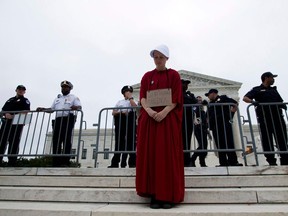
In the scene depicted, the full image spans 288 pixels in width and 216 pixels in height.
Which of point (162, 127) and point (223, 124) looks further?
point (223, 124)

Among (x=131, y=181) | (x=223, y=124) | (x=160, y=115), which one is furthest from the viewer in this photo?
(x=223, y=124)

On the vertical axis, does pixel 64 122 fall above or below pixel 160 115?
above

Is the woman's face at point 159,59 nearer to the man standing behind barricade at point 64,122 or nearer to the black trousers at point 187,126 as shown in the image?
the black trousers at point 187,126

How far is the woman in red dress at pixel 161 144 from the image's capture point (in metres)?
2.77

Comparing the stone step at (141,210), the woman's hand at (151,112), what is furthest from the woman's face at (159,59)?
the stone step at (141,210)

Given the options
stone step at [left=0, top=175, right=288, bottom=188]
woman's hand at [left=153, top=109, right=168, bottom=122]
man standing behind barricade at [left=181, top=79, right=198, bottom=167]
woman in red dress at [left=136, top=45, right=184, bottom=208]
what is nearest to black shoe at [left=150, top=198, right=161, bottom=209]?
woman in red dress at [left=136, top=45, right=184, bottom=208]

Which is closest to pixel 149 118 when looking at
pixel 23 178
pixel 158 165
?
pixel 158 165

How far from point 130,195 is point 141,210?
1.71 ft

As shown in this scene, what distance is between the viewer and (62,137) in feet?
17.6

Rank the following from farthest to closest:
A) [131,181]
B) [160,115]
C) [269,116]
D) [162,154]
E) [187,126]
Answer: [187,126]
[269,116]
[131,181]
[160,115]
[162,154]

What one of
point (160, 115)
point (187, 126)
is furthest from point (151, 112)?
point (187, 126)

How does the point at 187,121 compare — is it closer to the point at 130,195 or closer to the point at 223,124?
the point at 223,124

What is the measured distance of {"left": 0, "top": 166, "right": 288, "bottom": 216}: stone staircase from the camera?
8.79 ft

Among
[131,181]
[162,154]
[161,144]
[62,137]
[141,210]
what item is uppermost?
[62,137]
